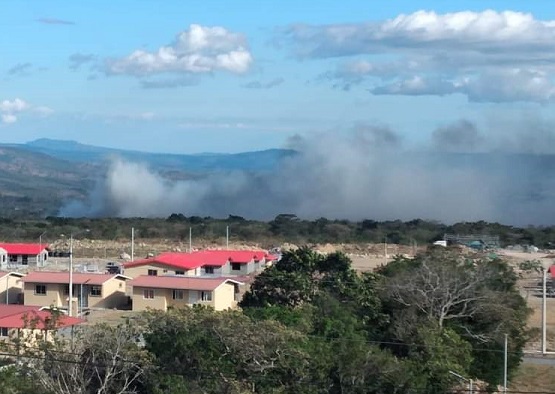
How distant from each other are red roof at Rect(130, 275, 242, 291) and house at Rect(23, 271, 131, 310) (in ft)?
5.04

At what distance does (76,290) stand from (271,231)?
120 ft

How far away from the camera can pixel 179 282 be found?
125ft

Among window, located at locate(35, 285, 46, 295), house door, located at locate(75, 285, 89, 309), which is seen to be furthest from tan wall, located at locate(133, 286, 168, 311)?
window, located at locate(35, 285, 46, 295)

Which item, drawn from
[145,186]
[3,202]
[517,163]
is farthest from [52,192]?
[517,163]

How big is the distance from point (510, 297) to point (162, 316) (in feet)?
40.7

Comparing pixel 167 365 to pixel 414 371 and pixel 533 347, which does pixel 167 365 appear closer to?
pixel 414 371

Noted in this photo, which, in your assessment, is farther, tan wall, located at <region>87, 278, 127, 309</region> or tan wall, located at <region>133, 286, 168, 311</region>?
tan wall, located at <region>87, 278, 127, 309</region>

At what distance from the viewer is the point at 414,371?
839 inches

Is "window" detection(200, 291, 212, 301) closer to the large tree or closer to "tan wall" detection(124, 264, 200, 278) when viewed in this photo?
"tan wall" detection(124, 264, 200, 278)

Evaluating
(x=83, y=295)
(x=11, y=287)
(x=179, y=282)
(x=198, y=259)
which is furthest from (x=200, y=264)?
(x=11, y=287)

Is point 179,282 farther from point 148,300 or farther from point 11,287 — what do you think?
point 11,287

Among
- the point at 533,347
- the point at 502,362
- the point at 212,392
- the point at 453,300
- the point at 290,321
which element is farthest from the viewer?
the point at 533,347

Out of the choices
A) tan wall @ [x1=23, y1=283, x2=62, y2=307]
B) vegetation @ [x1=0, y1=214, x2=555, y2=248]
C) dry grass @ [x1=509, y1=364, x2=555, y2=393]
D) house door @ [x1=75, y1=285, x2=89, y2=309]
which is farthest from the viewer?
vegetation @ [x1=0, y1=214, x2=555, y2=248]

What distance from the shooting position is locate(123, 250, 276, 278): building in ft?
143
